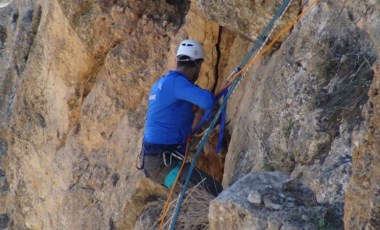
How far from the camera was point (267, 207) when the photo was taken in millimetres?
4051

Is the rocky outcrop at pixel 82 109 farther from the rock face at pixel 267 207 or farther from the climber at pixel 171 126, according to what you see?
the rock face at pixel 267 207

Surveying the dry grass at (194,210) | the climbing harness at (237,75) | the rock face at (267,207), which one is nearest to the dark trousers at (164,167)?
the dry grass at (194,210)

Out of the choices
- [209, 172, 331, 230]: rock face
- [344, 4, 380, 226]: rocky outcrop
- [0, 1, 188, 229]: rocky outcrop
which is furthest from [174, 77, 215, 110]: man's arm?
[344, 4, 380, 226]: rocky outcrop

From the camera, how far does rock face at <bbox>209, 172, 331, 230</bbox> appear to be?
390 cm

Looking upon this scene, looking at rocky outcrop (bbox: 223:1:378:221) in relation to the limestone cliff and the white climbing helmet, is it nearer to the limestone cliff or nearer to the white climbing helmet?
the limestone cliff

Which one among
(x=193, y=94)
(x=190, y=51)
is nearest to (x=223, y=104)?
(x=193, y=94)

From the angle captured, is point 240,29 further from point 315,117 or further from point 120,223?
point 120,223

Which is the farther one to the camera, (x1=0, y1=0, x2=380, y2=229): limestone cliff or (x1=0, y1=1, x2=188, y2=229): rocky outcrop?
(x1=0, y1=1, x2=188, y2=229): rocky outcrop

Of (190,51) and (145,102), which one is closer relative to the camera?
(190,51)

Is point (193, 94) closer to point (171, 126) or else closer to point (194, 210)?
point (171, 126)

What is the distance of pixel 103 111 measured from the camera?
8.74 m

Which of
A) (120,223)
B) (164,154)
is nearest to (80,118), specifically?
(120,223)

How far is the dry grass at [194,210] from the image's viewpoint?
5664 millimetres

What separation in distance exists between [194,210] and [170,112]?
103cm
